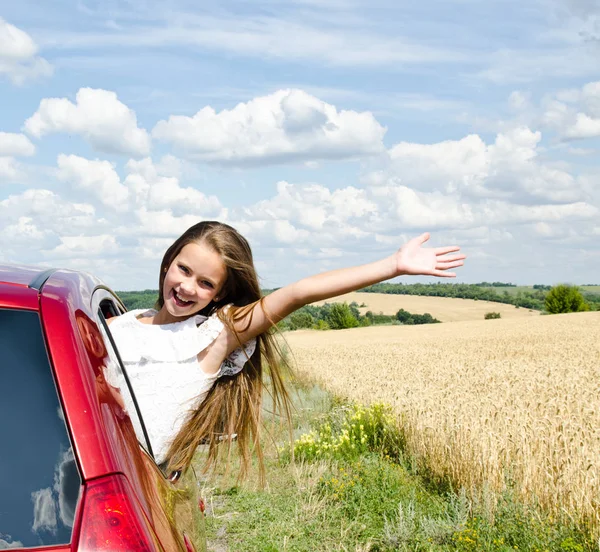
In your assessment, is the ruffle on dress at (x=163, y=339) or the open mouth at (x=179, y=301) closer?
the ruffle on dress at (x=163, y=339)

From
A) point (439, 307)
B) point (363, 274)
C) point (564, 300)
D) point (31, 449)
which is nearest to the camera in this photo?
point (31, 449)

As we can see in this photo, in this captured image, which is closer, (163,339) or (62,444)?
(62,444)

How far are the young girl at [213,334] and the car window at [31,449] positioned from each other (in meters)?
1.54

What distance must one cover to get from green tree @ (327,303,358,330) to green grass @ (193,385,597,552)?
285 feet

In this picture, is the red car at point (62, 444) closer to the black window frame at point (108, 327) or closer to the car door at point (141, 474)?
the car door at point (141, 474)

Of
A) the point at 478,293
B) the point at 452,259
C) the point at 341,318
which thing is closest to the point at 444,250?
the point at 452,259

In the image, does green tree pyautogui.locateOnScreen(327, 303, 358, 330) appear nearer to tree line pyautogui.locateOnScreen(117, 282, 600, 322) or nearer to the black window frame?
tree line pyautogui.locateOnScreen(117, 282, 600, 322)

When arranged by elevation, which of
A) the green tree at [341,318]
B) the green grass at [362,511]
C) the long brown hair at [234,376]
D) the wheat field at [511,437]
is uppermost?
the long brown hair at [234,376]

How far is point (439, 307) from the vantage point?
306ft

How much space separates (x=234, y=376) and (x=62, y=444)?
226 cm

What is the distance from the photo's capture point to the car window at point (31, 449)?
5.16 ft

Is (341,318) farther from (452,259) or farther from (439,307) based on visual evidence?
(452,259)

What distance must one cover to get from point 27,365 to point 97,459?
0.26 m

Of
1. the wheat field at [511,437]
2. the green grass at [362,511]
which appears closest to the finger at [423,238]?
the green grass at [362,511]
